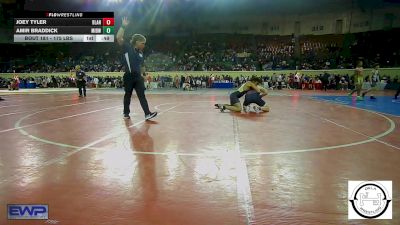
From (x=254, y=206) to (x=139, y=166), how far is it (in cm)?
191

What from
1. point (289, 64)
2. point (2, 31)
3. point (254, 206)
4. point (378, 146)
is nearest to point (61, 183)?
point (254, 206)

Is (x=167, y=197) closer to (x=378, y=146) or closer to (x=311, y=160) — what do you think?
(x=311, y=160)

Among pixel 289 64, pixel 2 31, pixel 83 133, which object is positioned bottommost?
pixel 83 133

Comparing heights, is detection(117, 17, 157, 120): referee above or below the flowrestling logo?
above

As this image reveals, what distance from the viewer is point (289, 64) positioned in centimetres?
3619
